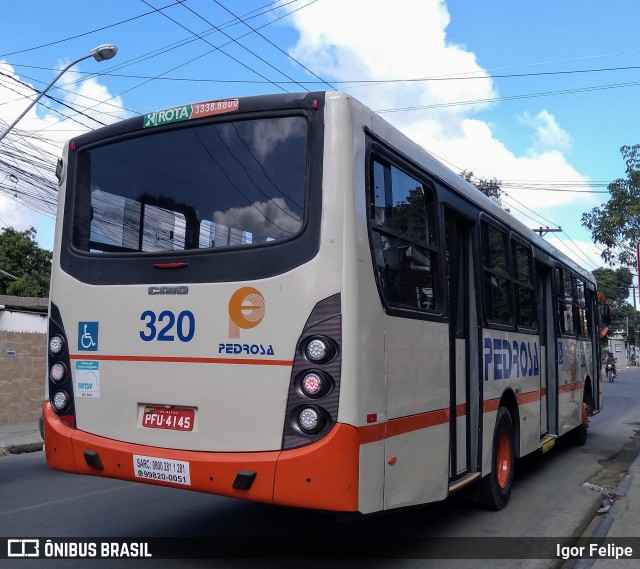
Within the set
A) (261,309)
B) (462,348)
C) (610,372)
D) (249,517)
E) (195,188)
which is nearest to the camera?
(261,309)

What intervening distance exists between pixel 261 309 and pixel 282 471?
99 centimetres

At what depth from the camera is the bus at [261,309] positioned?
407cm

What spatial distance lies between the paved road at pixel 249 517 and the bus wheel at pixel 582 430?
8.42 feet

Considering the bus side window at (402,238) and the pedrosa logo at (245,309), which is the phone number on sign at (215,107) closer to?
the bus side window at (402,238)

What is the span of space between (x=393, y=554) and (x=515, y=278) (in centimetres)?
355

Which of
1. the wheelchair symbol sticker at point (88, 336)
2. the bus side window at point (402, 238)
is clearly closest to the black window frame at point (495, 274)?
the bus side window at point (402, 238)

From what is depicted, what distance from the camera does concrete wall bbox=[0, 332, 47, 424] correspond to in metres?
14.4

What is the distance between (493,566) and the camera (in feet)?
17.1

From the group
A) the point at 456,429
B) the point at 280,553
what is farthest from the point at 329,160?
the point at 280,553

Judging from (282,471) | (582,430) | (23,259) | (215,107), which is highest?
(23,259)

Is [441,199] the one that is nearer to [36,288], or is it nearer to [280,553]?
[280,553]

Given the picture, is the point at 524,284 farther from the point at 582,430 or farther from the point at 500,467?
the point at 582,430

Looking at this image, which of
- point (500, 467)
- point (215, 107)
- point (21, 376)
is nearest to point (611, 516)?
point (500, 467)

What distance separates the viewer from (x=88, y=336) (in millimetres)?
4898
